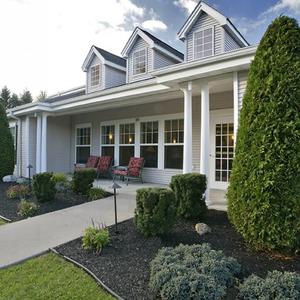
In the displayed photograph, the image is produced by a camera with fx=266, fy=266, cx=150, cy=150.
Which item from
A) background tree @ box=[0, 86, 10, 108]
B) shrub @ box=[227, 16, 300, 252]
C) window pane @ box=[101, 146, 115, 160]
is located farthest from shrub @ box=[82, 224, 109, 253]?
background tree @ box=[0, 86, 10, 108]

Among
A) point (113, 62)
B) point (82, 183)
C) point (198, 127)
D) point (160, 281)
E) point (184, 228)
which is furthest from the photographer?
point (113, 62)

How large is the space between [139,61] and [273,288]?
894cm

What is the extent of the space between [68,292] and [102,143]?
8875 mm

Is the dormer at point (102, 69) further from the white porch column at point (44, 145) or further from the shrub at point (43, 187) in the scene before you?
the shrub at point (43, 187)

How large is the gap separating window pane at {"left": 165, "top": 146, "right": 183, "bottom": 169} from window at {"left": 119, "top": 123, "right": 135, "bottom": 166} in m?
1.65

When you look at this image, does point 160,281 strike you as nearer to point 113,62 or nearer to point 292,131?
point 292,131

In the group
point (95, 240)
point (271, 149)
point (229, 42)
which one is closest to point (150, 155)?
point (229, 42)

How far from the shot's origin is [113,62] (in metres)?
11.1

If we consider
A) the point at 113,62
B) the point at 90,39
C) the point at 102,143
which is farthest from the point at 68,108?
the point at 90,39

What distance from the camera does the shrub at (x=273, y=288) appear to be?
228 centimetres

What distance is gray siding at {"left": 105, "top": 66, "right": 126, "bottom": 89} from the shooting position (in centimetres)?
1095

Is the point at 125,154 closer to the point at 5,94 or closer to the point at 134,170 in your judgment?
the point at 134,170

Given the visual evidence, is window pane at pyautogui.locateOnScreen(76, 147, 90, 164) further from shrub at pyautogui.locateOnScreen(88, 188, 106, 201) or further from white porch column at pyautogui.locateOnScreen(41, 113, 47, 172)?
shrub at pyautogui.locateOnScreen(88, 188, 106, 201)

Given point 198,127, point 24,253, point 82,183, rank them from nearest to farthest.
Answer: point 24,253, point 82,183, point 198,127
